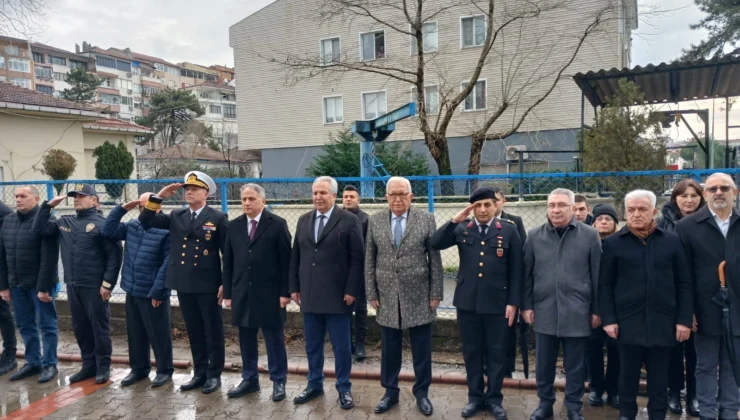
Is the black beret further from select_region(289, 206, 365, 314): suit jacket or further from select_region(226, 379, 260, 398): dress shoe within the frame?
select_region(226, 379, 260, 398): dress shoe

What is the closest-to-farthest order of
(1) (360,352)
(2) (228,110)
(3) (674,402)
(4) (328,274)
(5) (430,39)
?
(3) (674,402) < (4) (328,274) < (1) (360,352) < (5) (430,39) < (2) (228,110)

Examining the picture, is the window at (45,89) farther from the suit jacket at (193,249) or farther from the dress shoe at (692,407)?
the dress shoe at (692,407)

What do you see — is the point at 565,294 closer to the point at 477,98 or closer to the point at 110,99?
the point at 477,98

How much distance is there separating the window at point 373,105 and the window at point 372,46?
160 centimetres

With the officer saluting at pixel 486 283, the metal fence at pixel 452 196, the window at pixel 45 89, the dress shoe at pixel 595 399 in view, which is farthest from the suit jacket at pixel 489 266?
the window at pixel 45 89

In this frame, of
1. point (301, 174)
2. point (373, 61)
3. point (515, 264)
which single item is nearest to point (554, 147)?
point (373, 61)

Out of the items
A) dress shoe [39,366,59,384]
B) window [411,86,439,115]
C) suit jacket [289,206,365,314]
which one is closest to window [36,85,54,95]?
window [411,86,439,115]

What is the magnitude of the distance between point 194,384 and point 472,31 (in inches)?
784

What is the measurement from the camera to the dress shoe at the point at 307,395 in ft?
15.4

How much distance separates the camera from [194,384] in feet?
16.6

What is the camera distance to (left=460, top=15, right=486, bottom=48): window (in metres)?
21.7

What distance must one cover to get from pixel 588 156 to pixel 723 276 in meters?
5.25

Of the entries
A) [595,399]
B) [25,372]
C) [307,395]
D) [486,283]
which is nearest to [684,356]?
[595,399]

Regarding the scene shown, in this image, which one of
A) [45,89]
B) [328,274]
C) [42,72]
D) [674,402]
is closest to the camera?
Result: [674,402]
